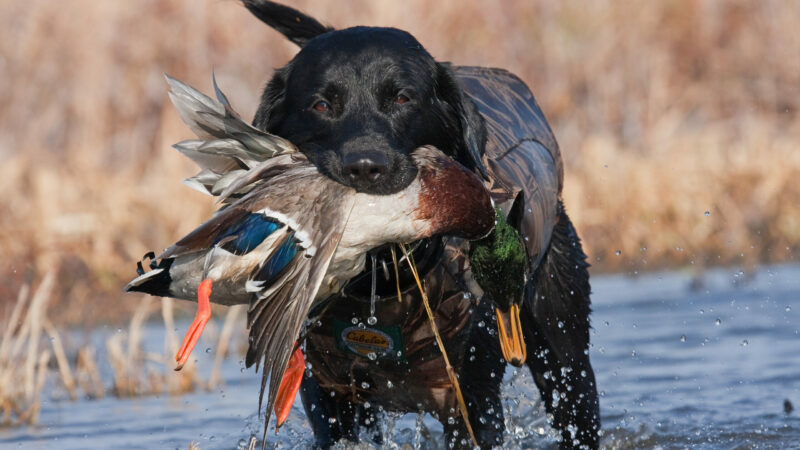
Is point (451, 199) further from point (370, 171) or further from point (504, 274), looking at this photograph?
point (504, 274)

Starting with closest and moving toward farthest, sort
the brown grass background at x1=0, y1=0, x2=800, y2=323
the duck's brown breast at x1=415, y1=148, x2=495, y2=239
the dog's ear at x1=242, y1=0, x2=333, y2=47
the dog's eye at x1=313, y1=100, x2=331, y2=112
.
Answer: the duck's brown breast at x1=415, y1=148, x2=495, y2=239 → the dog's eye at x1=313, y1=100, x2=331, y2=112 → the dog's ear at x1=242, y1=0, x2=333, y2=47 → the brown grass background at x1=0, y1=0, x2=800, y2=323

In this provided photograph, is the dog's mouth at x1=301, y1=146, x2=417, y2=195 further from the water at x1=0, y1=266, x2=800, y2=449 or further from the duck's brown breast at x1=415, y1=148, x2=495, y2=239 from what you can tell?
the water at x1=0, y1=266, x2=800, y2=449

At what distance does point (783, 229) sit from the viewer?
7598mm

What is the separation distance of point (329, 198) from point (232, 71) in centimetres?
715

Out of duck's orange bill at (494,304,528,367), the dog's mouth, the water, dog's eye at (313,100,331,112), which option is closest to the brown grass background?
the water

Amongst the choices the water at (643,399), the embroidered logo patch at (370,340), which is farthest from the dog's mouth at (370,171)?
the water at (643,399)

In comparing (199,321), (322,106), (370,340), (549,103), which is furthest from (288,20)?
(549,103)

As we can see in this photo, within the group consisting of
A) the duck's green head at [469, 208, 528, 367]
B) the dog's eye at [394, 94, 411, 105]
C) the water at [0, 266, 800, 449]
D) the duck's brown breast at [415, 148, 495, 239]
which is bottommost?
the water at [0, 266, 800, 449]

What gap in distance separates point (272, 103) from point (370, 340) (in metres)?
0.79

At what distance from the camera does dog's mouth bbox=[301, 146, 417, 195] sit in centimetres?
290

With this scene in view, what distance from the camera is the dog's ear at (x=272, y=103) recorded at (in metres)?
3.72

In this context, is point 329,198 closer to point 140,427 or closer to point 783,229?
point 140,427

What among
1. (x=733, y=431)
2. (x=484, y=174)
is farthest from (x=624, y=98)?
(x=484, y=174)

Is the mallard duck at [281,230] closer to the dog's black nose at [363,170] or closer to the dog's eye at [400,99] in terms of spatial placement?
the dog's black nose at [363,170]
